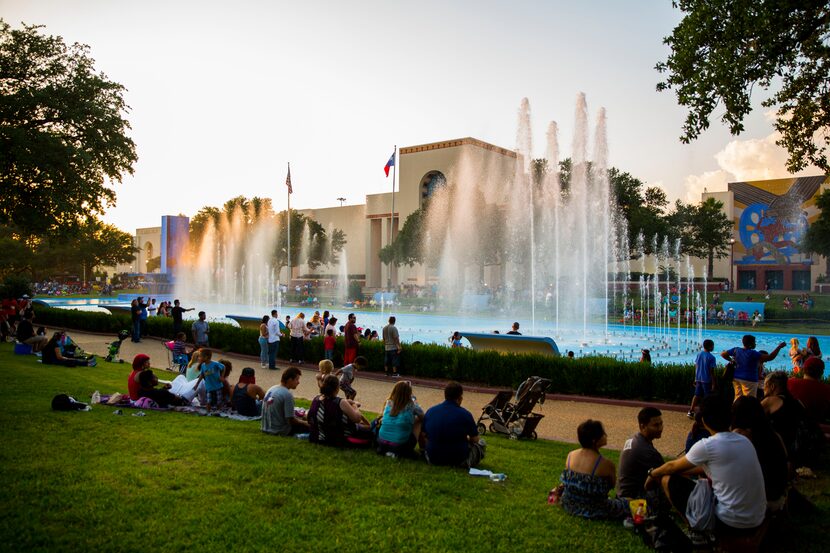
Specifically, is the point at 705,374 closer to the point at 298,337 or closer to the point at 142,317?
the point at 298,337

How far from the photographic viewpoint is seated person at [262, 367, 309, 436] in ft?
28.7

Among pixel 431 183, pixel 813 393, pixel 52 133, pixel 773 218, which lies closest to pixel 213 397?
pixel 813 393

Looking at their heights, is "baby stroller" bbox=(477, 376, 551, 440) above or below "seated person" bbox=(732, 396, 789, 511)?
below

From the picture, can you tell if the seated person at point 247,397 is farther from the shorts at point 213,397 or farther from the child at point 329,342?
the child at point 329,342

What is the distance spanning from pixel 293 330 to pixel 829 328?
3035 cm

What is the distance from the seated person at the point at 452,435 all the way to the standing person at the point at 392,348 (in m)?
9.39

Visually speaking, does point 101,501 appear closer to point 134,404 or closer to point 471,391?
point 134,404

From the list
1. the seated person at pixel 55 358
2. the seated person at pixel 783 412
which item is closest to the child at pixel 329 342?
the seated person at pixel 55 358

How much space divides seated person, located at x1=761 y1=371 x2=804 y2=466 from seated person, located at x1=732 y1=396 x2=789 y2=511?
210 centimetres

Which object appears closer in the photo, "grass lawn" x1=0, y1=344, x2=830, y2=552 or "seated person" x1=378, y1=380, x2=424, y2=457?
"grass lawn" x1=0, y1=344, x2=830, y2=552

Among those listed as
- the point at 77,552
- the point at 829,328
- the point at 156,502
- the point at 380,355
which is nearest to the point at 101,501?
the point at 156,502

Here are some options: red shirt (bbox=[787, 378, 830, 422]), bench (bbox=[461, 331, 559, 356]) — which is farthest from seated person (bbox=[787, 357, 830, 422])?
bench (bbox=[461, 331, 559, 356])

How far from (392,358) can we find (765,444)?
40.2ft

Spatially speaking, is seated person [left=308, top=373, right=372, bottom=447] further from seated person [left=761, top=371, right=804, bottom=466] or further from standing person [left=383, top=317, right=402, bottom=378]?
standing person [left=383, top=317, right=402, bottom=378]
